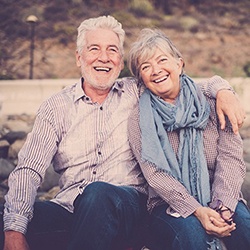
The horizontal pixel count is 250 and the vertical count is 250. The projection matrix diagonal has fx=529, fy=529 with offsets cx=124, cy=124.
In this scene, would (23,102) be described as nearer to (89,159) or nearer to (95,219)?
(89,159)

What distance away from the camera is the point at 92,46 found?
2998 millimetres

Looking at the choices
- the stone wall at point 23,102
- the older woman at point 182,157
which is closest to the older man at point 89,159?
the older woman at point 182,157

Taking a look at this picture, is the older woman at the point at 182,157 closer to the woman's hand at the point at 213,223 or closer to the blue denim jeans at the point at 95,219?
the woman's hand at the point at 213,223

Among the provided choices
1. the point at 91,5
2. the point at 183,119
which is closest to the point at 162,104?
the point at 183,119

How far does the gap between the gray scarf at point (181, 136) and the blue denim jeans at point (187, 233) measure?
0.61 ft

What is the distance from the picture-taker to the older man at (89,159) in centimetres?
243

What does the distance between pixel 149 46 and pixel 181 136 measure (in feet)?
1.69

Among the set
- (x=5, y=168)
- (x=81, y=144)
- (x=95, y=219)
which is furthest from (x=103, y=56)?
(x=5, y=168)

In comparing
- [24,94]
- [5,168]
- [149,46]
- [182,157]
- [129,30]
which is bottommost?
[129,30]

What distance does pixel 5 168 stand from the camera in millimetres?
5273

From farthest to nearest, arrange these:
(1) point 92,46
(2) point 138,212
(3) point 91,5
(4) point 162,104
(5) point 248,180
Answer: (3) point 91,5
(5) point 248,180
(1) point 92,46
(4) point 162,104
(2) point 138,212

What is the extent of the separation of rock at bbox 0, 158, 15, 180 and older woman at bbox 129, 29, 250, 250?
8.59 feet

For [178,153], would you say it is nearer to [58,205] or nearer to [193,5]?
[58,205]

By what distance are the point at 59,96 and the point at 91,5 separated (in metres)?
11.1
